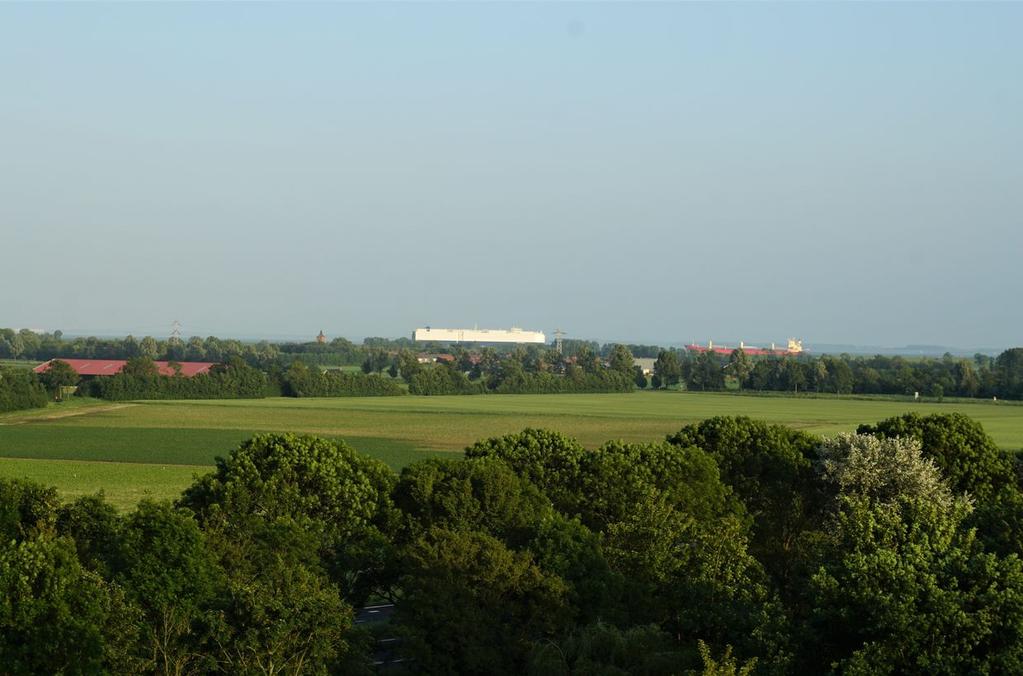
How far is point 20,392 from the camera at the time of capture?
472 ft

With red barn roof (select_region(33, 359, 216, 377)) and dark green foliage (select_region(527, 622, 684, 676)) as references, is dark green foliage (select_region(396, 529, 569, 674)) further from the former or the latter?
red barn roof (select_region(33, 359, 216, 377))

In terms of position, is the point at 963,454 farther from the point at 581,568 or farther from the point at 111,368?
the point at 111,368

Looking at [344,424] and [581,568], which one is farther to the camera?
[344,424]

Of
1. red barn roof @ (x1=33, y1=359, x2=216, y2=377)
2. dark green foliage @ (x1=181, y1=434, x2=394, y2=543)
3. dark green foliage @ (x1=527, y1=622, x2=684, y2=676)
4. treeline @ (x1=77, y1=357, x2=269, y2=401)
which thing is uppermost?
red barn roof @ (x1=33, y1=359, x2=216, y2=377)

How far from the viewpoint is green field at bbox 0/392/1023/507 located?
9394 centimetres

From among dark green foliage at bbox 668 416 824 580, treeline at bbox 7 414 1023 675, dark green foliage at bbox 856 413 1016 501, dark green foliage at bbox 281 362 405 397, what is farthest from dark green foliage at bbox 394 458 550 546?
dark green foliage at bbox 281 362 405 397

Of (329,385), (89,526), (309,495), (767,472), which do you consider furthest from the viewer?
(329,385)

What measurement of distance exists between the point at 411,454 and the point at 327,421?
3433cm

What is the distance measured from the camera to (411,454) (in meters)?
105

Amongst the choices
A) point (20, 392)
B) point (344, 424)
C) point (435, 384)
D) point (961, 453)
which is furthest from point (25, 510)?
point (435, 384)

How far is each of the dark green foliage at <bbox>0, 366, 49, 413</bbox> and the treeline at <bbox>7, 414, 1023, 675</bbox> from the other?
95553 millimetres

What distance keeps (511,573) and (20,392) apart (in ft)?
384

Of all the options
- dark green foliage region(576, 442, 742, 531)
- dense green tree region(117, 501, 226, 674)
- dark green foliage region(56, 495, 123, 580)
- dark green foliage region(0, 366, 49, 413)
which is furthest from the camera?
dark green foliage region(0, 366, 49, 413)

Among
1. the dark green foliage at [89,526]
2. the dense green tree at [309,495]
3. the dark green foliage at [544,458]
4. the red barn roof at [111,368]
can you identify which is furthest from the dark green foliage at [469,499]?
the red barn roof at [111,368]
